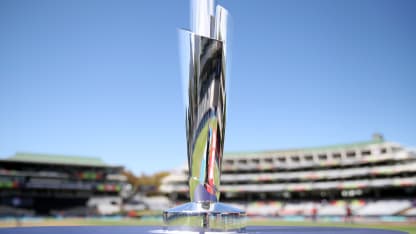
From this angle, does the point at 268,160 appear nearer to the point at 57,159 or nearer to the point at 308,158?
the point at 308,158

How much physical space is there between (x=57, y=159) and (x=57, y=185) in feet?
29.0

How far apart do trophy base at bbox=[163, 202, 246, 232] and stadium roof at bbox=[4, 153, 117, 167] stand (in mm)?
74566

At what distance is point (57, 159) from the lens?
104m

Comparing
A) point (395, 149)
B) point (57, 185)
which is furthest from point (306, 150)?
point (57, 185)

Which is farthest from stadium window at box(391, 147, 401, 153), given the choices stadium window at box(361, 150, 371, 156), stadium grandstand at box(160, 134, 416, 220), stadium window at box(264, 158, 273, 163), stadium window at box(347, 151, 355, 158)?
stadium window at box(264, 158, 273, 163)

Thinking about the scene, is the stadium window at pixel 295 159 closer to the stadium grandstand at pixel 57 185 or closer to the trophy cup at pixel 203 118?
the stadium grandstand at pixel 57 185

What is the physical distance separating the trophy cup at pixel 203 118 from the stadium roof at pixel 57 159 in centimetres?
7461

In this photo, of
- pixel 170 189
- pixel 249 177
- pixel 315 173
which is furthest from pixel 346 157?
pixel 170 189

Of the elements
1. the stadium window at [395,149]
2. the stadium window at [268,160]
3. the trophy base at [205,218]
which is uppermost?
the stadium window at [395,149]

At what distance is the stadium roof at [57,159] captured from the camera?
9853 cm

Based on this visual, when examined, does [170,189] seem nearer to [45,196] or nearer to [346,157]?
[45,196]

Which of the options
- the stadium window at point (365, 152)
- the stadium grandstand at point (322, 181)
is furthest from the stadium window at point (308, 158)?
the stadium window at point (365, 152)

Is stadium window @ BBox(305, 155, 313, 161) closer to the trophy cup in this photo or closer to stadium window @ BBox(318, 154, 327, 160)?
stadium window @ BBox(318, 154, 327, 160)

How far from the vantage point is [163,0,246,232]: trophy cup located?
30609mm
